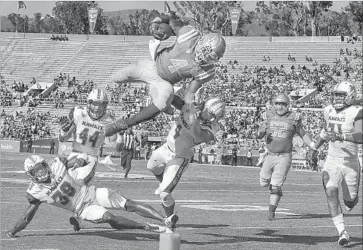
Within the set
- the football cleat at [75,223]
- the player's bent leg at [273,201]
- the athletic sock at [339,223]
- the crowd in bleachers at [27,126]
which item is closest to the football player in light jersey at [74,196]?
the football cleat at [75,223]

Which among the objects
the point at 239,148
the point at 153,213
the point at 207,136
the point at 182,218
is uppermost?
the point at 207,136

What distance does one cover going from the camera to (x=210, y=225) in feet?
41.4

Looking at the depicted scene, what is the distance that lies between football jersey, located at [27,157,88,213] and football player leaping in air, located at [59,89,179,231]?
0.89m

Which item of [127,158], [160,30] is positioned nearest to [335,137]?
[160,30]

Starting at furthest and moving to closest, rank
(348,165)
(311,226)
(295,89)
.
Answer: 1. (295,89)
2. (311,226)
3. (348,165)

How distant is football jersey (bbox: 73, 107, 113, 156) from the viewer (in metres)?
11.5

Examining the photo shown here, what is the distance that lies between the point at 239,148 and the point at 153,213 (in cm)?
3290

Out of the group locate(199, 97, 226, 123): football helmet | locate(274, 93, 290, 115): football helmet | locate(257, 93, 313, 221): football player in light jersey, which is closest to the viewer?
locate(199, 97, 226, 123): football helmet

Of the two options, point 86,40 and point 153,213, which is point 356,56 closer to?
point 86,40

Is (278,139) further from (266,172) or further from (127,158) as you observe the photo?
(127,158)

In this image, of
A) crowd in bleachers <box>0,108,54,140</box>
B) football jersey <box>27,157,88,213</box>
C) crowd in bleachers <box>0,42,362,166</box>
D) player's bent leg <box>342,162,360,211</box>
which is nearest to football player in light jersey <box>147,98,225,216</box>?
football jersey <box>27,157,88,213</box>

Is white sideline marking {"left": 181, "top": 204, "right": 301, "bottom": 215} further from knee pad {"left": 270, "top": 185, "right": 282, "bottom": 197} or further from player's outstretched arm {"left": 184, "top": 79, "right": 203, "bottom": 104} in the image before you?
player's outstretched arm {"left": 184, "top": 79, "right": 203, "bottom": 104}

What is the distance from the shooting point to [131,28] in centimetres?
9700

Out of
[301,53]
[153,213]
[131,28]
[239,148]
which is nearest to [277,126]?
[153,213]
